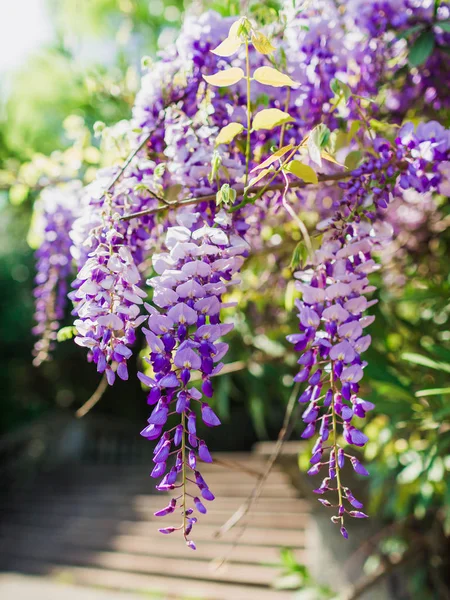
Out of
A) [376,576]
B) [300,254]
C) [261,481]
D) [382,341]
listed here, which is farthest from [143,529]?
[300,254]

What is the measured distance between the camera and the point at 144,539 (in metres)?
5.24

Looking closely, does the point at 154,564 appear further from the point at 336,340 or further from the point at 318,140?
the point at 318,140

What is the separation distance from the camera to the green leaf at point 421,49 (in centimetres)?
111

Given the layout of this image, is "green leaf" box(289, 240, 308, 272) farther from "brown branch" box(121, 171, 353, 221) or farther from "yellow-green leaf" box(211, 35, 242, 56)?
"yellow-green leaf" box(211, 35, 242, 56)

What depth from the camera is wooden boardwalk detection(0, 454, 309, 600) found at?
4172 mm

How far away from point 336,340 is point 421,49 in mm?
694

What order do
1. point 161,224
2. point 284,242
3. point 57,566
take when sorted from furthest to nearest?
point 57,566, point 284,242, point 161,224

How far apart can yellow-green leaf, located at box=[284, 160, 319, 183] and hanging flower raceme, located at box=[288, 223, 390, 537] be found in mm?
108

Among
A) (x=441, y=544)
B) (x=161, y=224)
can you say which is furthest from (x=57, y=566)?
(x=161, y=224)

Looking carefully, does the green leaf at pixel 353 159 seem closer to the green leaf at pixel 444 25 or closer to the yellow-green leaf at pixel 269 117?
the yellow-green leaf at pixel 269 117

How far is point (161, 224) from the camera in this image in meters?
0.99

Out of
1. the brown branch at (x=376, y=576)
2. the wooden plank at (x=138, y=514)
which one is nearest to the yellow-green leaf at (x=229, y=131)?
the brown branch at (x=376, y=576)

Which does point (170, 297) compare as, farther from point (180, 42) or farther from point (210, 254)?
point (180, 42)

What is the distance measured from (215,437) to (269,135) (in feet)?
32.5
